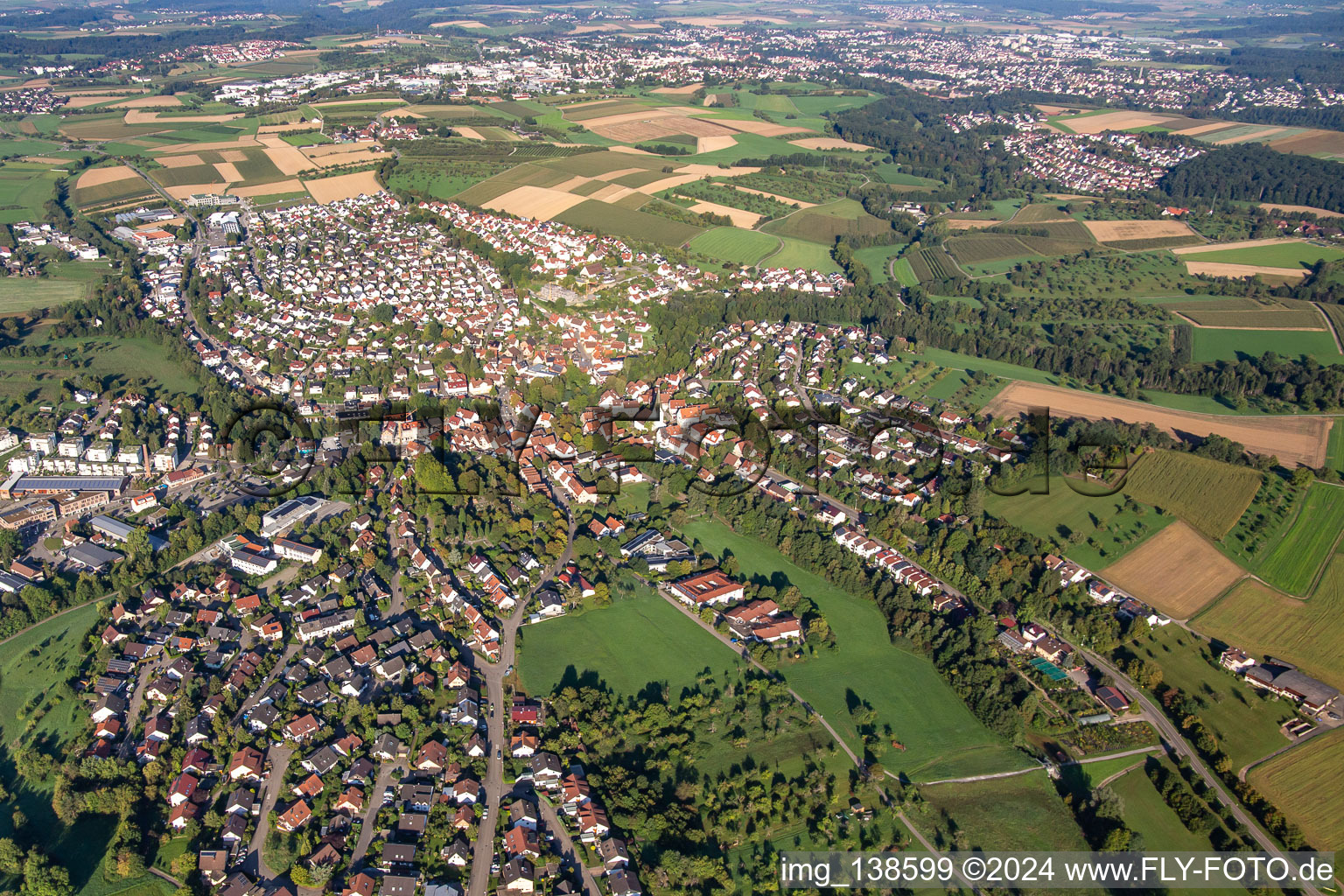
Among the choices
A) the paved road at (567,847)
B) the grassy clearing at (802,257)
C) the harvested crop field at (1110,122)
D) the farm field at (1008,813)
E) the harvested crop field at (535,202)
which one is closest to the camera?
the paved road at (567,847)

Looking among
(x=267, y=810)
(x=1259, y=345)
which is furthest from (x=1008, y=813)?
(x=1259, y=345)

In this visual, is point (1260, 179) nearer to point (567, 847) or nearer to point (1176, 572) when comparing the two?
point (1176, 572)

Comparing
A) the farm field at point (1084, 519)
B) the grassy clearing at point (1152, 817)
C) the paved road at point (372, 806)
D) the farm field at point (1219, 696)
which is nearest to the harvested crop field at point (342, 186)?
the paved road at point (372, 806)

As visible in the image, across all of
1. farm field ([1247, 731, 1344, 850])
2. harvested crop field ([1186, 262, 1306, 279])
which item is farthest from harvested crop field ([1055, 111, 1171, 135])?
farm field ([1247, 731, 1344, 850])

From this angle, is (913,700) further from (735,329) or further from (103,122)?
(103,122)

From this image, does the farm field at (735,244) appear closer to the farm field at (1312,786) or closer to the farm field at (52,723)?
the farm field at (1312,786)

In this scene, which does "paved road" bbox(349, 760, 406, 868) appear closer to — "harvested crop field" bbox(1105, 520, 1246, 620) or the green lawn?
"harvested crop field" bbox(1105, 520, 1246, 620)

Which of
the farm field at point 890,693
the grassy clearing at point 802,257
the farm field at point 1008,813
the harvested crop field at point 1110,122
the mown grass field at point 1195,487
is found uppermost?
the harvested crop field at point 1110,122
